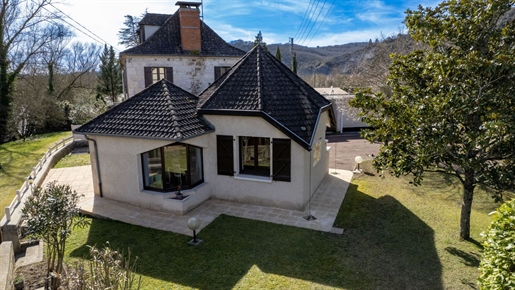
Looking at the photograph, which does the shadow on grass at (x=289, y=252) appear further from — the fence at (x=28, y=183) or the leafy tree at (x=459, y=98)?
the fence at (x=28, y=183)

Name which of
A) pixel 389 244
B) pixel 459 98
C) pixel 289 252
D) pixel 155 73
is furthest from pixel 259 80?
pixel 155 73

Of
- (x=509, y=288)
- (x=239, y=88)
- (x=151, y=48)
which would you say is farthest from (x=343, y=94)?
(x=509, y=288)

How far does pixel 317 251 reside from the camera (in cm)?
1081

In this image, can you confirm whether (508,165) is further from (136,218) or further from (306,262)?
(136,218)

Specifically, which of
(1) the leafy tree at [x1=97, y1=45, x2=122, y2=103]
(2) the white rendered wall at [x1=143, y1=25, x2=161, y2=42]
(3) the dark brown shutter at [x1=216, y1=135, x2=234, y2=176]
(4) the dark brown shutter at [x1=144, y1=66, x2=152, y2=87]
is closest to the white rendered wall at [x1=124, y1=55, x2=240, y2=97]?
(4) the dark brown shutter at [x1=144, y1=66, x2=152, y2=87]

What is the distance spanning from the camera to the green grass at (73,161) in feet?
72.9

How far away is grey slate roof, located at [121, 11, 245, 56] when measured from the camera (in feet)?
84.0

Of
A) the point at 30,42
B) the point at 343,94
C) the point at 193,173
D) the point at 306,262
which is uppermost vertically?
the point at 30,42

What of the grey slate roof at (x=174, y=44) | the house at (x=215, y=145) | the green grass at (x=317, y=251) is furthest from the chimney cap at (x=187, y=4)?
the green grass at (x=317, y=251)

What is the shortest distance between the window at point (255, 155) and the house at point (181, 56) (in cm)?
1368

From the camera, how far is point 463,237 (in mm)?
11594

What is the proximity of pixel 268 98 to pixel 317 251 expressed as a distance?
6927 mm

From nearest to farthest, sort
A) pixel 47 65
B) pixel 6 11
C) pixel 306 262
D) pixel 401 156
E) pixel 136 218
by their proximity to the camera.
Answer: pixel 306 262, pixel 401 156, pixel 136 218, pixel 6 11, pixel 47 65

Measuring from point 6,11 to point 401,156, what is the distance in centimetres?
3672
